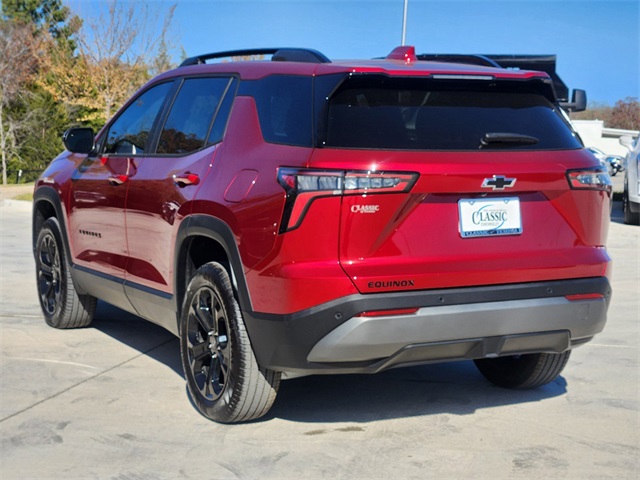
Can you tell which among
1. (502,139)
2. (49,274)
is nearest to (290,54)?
(502,139)

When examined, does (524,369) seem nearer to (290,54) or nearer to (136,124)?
(290,54)

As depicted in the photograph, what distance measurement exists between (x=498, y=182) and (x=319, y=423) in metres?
1.53

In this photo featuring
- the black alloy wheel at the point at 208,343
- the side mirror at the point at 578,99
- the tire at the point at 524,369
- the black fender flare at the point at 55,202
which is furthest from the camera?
the side mirror at the point at 578,99

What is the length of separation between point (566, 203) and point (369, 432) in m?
1.45

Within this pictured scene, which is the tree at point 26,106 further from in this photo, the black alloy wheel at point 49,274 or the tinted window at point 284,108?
the tinted window at point 284,108

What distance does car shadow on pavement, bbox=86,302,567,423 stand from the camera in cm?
504

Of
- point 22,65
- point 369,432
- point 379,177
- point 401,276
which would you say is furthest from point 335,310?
point 22,65

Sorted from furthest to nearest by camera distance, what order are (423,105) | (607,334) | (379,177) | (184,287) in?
(607,334), (184,287), (423,105), (379,177)

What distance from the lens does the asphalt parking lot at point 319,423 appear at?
13.8ft

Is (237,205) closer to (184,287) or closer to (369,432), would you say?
(184,287)

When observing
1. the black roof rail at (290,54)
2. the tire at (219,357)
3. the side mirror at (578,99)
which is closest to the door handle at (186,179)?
the tire at (219,357)

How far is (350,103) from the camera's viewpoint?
4309mm

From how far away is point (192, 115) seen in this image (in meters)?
5.28

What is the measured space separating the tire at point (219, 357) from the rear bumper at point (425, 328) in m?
0.13
